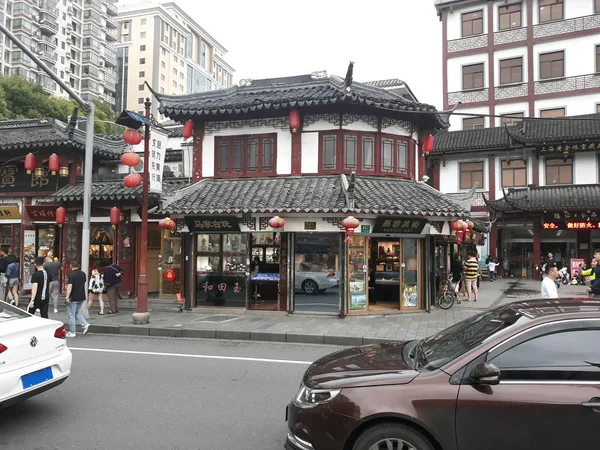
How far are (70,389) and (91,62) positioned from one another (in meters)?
70.4

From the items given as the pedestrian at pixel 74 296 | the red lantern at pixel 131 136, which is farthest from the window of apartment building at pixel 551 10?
the pedestrian at pixel 74 296

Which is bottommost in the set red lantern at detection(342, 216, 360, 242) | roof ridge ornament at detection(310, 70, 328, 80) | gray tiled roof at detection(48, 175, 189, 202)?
red lantern at detection(342, 216, 360, 242)

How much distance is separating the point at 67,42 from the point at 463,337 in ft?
238

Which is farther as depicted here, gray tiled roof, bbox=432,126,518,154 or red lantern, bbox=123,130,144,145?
gray tiled roof, bbox=432,126,518,154

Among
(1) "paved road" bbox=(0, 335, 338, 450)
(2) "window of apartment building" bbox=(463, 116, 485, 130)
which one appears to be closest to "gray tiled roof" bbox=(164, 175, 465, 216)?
(1) "paved road" bbox=(0, 335, 338, 450)

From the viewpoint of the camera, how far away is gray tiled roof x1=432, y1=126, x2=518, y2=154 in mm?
26109

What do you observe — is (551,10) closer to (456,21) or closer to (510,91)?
(510,91)

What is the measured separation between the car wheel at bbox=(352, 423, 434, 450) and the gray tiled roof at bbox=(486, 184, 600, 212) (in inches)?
878

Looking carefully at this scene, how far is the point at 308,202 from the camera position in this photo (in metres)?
11.9

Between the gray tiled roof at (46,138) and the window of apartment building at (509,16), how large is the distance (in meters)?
27.3

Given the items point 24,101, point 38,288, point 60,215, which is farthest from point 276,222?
point 24,101

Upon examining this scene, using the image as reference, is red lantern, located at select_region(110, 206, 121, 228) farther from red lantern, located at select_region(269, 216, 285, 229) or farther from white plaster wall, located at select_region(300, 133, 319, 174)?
white plaster wall, located at select_region(300, 133, 319, 174)

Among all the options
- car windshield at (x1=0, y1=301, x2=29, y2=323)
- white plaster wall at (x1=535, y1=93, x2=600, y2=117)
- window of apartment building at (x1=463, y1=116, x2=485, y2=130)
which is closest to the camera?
car windshield at (x1=0, y1=301, x2=29, y2=323)

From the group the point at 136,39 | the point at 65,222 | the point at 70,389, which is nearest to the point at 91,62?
the point at 136,39
